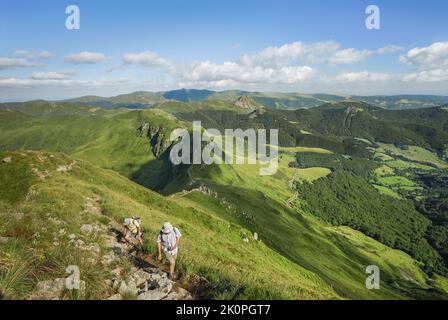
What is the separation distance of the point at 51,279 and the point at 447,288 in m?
243

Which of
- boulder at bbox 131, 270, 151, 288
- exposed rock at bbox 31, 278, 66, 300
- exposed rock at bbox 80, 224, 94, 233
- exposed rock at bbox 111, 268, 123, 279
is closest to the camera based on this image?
exposed rock at bbox 31, 278, 66, 300

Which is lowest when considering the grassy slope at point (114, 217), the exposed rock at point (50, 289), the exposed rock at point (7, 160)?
the grassy slope at point (114, 217)

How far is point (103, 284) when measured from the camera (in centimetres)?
1376

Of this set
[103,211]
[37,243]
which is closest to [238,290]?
[37,243]

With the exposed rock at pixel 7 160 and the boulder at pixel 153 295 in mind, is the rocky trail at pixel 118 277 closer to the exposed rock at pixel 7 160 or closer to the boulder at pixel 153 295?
the boulder at pixel 153 295

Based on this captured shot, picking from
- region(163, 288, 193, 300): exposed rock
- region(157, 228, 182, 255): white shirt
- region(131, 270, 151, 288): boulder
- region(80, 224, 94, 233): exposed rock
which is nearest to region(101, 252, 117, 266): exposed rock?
region(131, 270, 151, 288): boulder

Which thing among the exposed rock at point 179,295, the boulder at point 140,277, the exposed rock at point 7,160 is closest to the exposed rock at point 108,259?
the boulder at point 140,277

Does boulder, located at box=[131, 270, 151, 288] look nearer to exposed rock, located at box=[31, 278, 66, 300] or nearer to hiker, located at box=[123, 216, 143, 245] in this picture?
exposed rock, located at box=[31, 278, 66, 300]

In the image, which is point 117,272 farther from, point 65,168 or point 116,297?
point 65,168

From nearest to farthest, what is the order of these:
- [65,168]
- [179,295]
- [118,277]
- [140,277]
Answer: [179,295]
[118,277]
[140,277]
[65,168]

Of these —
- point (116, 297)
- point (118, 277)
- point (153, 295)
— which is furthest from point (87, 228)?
point (153, 295)

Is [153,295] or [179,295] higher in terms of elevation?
[153,295]

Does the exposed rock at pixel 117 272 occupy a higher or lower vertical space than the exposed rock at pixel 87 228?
higher
